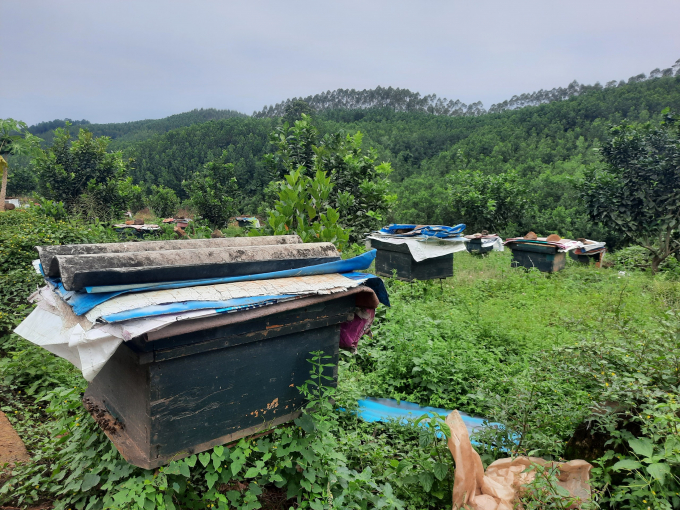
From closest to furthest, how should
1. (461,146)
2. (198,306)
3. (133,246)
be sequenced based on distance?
(198,306)
(133,246)
(461,146)

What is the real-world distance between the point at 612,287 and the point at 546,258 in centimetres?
257

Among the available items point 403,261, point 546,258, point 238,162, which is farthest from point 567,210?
point 238,162

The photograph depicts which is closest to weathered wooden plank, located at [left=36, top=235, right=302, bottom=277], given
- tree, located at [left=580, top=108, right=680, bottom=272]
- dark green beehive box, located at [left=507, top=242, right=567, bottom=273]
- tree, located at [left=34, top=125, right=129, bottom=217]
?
dark green beehive box, located at [left=507, top=242, right=567, bottom=273]

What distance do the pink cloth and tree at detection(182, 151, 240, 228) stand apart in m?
18.9

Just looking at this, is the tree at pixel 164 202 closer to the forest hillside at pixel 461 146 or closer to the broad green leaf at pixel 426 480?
the forest hillside at pixel 461 146

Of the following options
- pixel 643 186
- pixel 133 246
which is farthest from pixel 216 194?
pixel 133 246

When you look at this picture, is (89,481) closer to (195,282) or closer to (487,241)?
(195,282)

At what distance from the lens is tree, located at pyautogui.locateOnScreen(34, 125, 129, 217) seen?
1487cm

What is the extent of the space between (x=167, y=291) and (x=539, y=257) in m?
10.7

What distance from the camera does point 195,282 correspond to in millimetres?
2084

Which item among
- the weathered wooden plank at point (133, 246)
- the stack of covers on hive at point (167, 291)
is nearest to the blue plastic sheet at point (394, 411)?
the stack of covers on hive at point (167, 291)

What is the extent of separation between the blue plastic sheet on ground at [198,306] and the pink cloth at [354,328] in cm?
68

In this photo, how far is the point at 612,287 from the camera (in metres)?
7.80

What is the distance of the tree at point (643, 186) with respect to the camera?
1007 centimetres
